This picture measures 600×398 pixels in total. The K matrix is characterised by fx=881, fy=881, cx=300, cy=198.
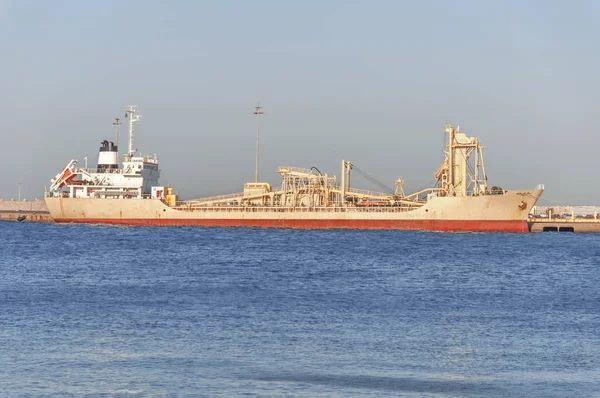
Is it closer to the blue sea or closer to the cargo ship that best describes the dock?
the cargo ship

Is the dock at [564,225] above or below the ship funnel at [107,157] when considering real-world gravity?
below

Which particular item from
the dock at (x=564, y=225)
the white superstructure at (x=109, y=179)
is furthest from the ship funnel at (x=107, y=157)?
the dock at (x=564, y=225)

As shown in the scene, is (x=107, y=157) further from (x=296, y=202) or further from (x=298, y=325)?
(x=298, y=325)

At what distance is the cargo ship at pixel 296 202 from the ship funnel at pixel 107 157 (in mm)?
101

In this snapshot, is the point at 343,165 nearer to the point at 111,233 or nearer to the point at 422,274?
the point at 111,233

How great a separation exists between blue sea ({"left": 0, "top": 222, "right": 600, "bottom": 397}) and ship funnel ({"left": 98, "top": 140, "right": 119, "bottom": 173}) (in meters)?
42.3

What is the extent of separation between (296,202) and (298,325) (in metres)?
56.4

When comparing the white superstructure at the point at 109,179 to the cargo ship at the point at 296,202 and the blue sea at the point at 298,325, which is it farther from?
the blue sea at the point at 298,325

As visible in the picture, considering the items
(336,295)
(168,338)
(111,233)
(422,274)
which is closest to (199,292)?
(336,295)

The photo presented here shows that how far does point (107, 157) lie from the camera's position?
8875 cm

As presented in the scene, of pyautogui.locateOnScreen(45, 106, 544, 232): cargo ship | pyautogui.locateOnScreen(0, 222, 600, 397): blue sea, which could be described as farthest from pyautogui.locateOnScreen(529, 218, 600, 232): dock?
pyautogui.locateOnScreen(0, 222, 600, 397): blue sea

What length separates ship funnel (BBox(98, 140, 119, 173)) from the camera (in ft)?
291

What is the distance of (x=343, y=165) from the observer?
82500 mm

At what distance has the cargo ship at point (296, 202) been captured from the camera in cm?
7219
